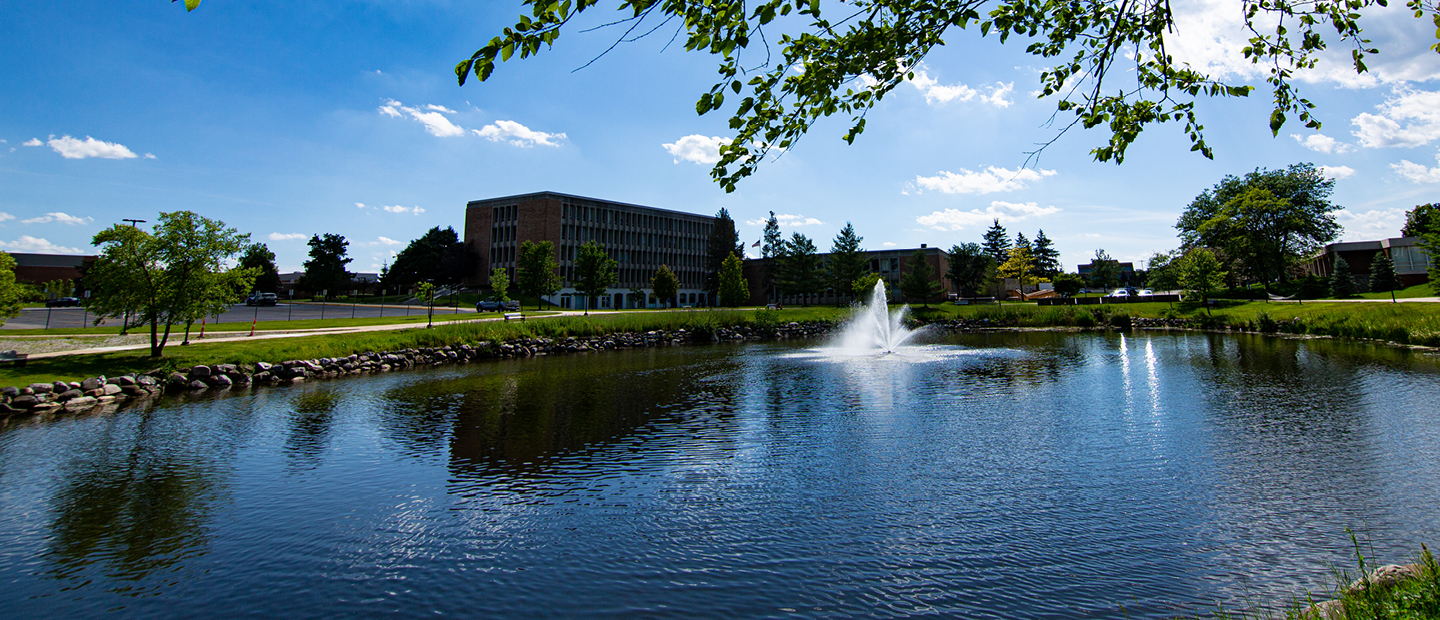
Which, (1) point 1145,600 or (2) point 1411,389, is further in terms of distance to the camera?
(2) point 1411,389

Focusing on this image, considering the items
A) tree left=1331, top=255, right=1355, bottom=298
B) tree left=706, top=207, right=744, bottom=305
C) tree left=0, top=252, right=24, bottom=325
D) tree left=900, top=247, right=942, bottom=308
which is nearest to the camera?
tree left=0, top=252, right=24, bottom=325

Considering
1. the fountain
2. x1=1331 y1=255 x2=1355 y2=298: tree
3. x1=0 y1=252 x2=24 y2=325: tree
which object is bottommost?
the fountain

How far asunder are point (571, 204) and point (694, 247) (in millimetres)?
26486

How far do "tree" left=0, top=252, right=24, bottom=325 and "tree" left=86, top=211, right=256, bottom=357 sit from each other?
1709 millimetres

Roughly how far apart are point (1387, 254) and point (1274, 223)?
10093 millimetres

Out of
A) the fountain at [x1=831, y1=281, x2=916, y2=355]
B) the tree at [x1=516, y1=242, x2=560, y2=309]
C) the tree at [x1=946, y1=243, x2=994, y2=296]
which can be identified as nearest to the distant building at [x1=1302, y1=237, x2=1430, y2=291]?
the tree at [x1=946, y1=243, x2=994, y2=296]

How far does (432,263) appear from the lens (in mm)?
95688

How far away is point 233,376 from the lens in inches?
828

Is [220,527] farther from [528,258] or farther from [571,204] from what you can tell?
[571,204]

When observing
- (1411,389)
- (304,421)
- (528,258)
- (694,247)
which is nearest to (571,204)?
(694,247)

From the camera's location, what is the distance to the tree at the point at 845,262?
86.0m

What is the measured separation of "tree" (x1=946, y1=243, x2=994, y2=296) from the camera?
9281cm

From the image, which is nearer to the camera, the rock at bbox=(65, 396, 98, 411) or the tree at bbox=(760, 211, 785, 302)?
the rock at bbox=(65, 396, 98, 411)

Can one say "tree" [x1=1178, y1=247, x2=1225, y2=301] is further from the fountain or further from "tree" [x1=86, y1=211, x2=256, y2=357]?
"tree" [x1=86, y1=211, x2=256, y2=357]
